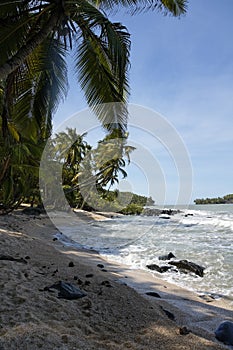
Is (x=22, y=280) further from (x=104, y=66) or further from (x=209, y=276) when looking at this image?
(x=209, y=276)

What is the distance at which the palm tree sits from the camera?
422cm

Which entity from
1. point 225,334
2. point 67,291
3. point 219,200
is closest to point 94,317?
point 67,291

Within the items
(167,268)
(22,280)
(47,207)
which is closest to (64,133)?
(47,207)

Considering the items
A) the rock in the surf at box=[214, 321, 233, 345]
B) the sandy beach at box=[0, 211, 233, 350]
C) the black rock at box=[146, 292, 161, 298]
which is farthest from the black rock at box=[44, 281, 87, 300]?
the rock in the surf at box=[214, 321, 233, 345]

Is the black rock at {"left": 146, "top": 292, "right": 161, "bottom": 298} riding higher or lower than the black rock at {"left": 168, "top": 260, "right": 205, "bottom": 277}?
lower

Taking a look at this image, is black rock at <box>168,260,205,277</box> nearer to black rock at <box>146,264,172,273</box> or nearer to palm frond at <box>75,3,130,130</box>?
black rock at <box>146,264,172,273</box>

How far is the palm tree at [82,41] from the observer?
13.9 feet

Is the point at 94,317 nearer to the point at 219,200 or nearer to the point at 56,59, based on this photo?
the point at 56,59

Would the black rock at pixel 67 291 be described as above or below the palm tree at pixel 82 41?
below

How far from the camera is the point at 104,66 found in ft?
18.3

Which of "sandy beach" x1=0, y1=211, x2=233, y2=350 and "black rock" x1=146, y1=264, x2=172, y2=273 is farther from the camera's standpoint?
"black rock" x1=146, y1=264, x2=172, y2=273

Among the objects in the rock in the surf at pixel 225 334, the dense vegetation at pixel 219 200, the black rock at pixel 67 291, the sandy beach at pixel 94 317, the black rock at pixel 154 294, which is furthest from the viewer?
the dense vegetation at pixel 219 200

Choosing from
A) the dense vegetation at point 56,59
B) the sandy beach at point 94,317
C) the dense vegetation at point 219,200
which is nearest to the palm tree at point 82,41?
the dense vegetation at point 56,59

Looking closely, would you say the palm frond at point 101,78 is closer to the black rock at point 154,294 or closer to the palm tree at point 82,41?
the palm tree at point 82,41
